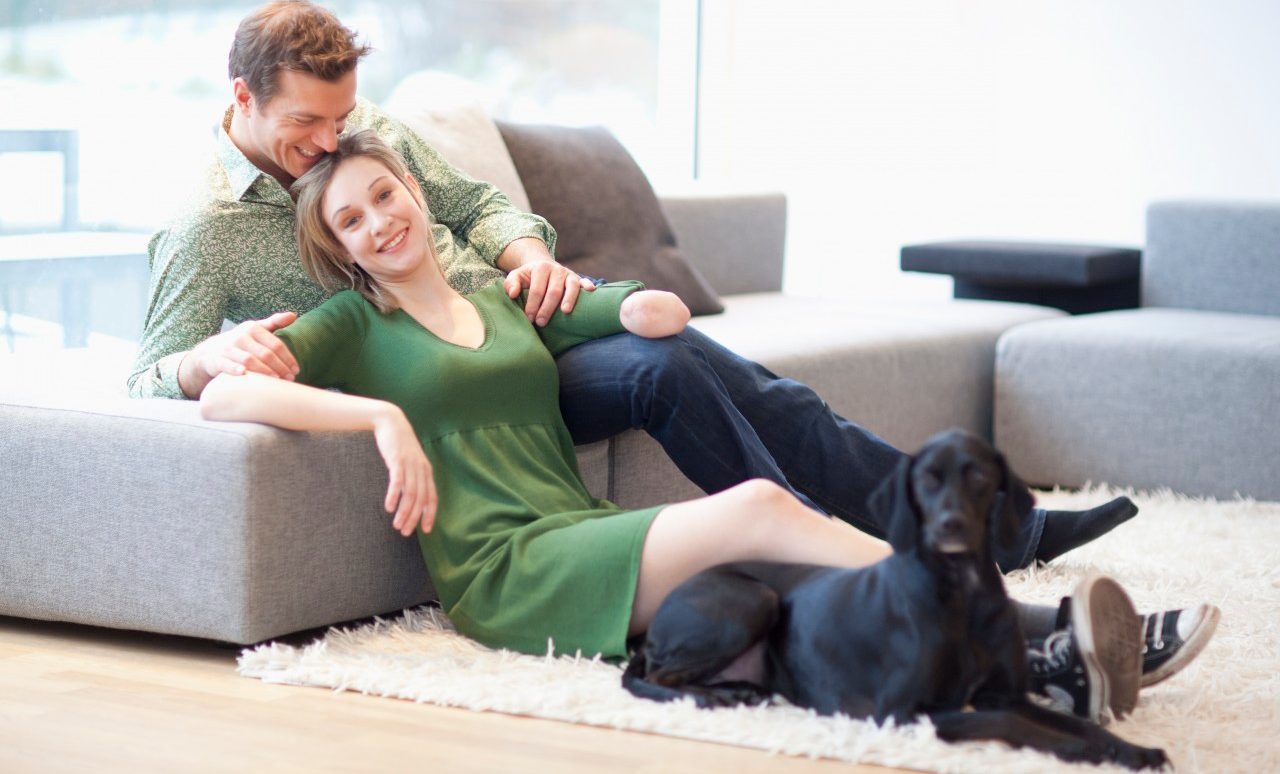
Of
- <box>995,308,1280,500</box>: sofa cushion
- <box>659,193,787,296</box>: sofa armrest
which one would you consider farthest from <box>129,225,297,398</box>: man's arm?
<box>995,308,1280,500</box>: sofa cushion

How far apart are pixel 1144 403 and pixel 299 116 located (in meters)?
2.16

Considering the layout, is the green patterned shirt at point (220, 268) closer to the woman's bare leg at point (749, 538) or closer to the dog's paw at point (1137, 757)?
the woman's bare leg at point (749, 538)

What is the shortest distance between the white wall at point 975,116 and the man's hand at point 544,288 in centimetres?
223

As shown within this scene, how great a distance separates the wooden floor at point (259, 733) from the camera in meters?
1.76

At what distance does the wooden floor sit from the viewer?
5.77ft

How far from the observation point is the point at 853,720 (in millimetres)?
1809

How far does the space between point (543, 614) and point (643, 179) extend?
1907 mm

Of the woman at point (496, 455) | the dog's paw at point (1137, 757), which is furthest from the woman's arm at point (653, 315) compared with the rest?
the dog's paw at point (1137, 757)

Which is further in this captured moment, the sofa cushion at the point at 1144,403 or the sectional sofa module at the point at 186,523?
the sofa cushion at the point at 1144,403

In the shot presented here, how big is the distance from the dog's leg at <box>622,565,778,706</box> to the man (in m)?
0.49

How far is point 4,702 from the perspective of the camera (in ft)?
6.58

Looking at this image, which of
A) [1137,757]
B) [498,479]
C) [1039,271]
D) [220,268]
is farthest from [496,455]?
[1039,271]

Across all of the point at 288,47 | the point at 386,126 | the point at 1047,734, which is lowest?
the point at 1047,734

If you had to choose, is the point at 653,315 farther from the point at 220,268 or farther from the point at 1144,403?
the point at 1144,403
